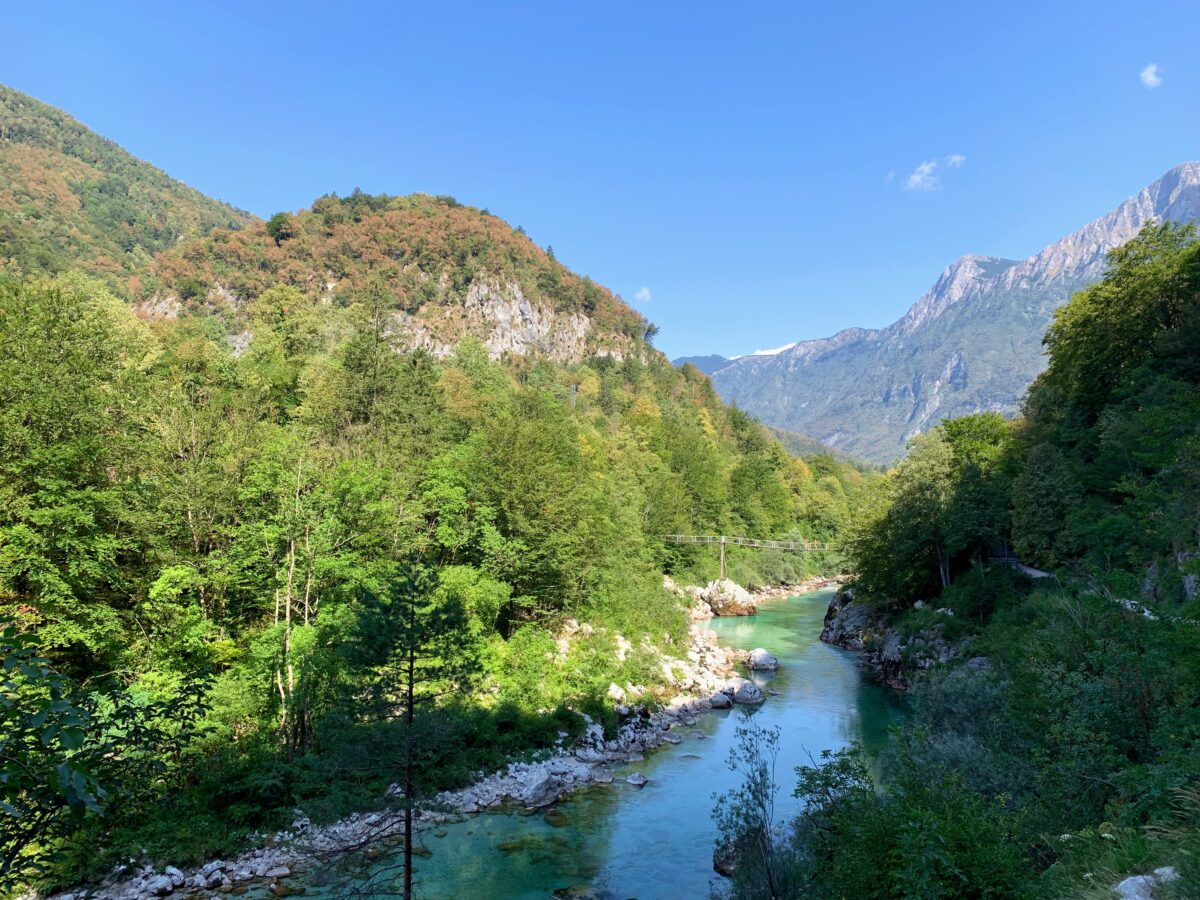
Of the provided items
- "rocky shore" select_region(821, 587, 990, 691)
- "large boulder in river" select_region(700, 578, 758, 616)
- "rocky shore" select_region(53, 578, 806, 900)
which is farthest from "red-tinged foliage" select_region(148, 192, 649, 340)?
"rocky shore" select_region(53, 578, 806, 900)

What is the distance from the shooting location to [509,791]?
1819cm

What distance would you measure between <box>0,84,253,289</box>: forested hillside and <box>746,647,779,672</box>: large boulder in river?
230 feet

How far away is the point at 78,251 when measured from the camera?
3511 inches

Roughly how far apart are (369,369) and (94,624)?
18461 millimetres

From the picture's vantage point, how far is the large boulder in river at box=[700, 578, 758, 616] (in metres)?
50.6

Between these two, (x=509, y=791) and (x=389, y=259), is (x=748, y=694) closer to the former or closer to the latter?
(x=509, y=791)

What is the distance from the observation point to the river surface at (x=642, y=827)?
14.0 m

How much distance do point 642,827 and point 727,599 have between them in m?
35.7

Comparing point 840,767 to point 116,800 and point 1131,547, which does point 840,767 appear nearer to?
point 116,800

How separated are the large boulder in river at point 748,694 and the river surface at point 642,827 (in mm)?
696

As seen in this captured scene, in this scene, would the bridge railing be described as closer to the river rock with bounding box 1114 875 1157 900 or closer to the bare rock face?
the river rock with bounding box 1114 875 1157 900

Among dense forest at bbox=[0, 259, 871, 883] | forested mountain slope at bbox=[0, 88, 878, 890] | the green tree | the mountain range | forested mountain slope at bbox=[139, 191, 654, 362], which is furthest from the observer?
forested mountain slope at bbox=[139, 191, 654, 362]

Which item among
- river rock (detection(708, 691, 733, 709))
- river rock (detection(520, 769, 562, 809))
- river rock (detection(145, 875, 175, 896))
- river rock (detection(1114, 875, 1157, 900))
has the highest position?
river rock (detection(1114, 875, 1157, 900))

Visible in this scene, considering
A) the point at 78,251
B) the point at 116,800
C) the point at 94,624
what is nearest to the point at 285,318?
the point at 94,624
